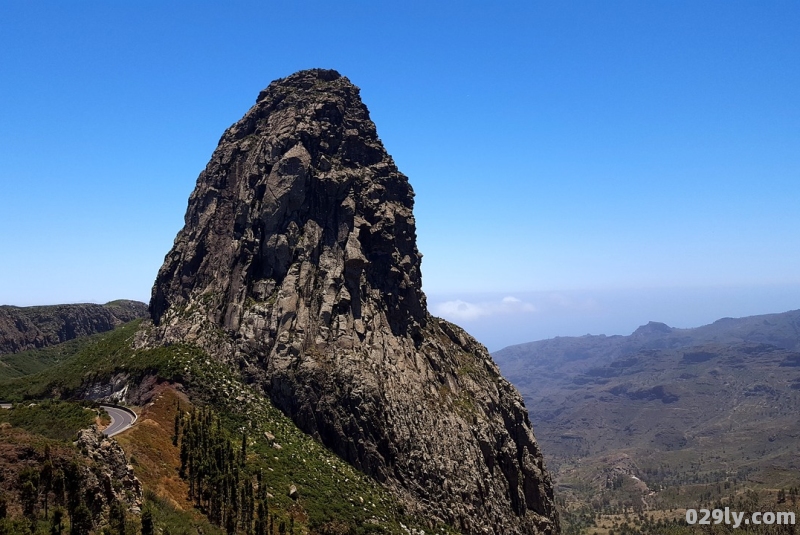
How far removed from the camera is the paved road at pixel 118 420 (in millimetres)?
73625

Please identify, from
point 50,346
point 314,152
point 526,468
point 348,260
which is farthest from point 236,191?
point 50,346

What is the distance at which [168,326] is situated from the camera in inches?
4473

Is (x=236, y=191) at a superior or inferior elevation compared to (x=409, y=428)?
superior

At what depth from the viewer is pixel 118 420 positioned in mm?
81562

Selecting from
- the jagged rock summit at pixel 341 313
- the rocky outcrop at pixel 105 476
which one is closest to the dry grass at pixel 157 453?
the rocky outcrop at pixel 105 476

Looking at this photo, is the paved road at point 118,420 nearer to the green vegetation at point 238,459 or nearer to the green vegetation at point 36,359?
the green vegetation at point 238,459

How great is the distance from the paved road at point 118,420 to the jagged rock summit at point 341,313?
70.0 feet

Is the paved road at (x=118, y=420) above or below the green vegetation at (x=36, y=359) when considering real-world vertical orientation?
below

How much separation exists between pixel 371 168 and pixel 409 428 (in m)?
63.3

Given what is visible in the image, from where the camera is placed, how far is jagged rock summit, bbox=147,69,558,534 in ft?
342

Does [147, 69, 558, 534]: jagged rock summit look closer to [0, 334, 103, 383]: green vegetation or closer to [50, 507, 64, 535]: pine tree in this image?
[0, 334, 103, 383]: green vegetation

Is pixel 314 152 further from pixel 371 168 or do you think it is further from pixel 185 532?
pixel 185 532

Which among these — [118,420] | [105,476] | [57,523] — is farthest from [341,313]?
[57,523]

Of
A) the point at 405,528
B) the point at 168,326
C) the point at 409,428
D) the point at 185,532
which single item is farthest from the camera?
the point at 168,326
